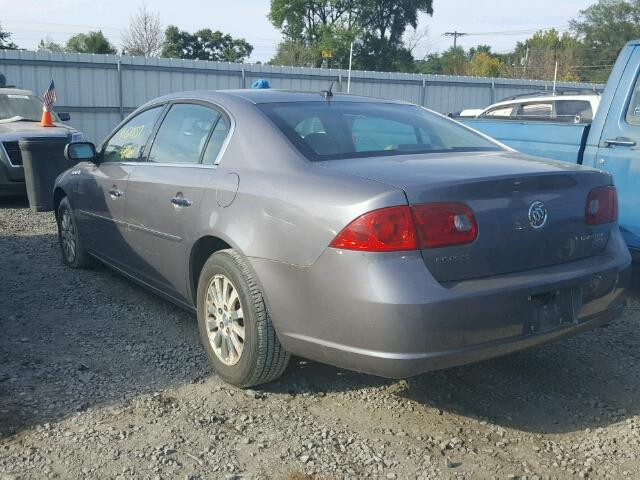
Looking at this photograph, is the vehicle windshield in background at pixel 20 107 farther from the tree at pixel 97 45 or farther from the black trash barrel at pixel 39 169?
the tree at pixel 97 45

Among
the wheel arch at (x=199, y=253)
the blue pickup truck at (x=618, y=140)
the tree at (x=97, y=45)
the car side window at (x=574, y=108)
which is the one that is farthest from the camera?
the tree at (x=97, y=45)

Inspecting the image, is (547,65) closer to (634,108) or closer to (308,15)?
(308,15)

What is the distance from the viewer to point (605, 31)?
6450 cm

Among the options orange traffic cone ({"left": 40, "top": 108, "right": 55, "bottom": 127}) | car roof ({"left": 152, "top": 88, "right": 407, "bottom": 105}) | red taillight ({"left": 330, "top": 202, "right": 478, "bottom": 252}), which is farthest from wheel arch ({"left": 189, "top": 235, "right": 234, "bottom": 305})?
orange traffic cone ({"left": 40, "top": 108, "right": 55, "bottom": 127})

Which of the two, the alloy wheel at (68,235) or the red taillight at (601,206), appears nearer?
the red taillight at (601,206)

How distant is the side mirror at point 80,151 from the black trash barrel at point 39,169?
4404mm

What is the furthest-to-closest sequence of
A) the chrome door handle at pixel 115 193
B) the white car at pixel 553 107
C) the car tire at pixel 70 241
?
the white car at pixel 553 107 → the car tire at pixel 70 241 → the chrome door handle at pixel 115 193

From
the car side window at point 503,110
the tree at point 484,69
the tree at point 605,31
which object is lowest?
the car side window at point 503,110

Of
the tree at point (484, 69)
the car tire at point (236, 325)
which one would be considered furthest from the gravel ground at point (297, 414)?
the tree at point (484, 69)

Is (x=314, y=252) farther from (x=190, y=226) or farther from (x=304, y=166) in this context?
(x=190, y=226)

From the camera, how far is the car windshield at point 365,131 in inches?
141

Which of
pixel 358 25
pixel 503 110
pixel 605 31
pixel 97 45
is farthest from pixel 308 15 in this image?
pixel 503 110

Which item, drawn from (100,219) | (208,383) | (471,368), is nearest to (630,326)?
(471,368)

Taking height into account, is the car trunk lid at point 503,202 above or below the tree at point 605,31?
below
